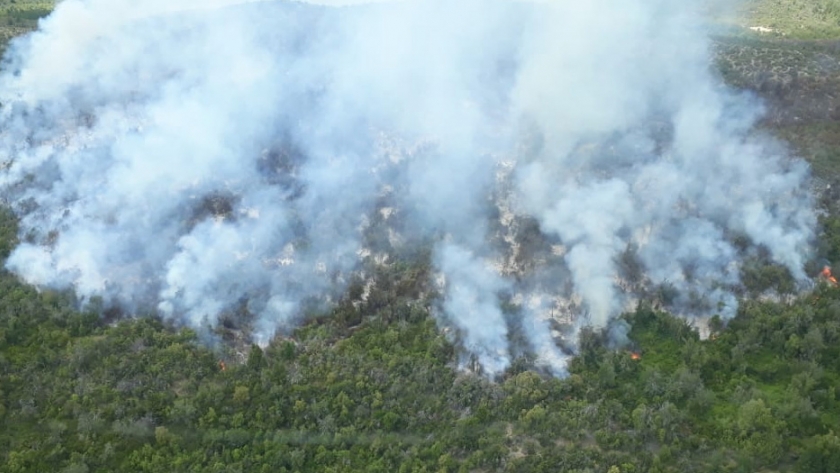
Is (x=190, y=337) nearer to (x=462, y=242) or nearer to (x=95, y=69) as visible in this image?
(x=462, y=242)

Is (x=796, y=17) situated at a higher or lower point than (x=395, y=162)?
higher

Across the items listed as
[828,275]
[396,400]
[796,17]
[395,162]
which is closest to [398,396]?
[396,400]

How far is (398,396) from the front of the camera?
3597 centimetres

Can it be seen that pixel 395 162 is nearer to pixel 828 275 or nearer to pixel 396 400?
pixel 396 400

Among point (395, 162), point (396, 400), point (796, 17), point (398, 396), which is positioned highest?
point (796, 17)

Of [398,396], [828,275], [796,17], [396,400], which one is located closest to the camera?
[396,400]

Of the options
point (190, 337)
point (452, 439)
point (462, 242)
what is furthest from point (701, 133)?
point (190, 337)

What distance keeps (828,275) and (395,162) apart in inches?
1058

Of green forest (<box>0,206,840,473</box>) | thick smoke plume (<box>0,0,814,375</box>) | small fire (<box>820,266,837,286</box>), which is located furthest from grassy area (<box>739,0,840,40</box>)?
green forest (<box>0,206,840,473</box>)

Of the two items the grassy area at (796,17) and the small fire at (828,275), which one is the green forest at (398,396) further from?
the grassy area at (796,17)

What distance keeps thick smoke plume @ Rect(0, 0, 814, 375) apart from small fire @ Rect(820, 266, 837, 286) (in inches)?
56.8

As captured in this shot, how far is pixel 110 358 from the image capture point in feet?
121

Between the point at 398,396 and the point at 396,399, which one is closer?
→ the point at 396,399

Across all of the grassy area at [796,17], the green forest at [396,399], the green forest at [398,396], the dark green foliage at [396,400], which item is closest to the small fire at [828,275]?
the green forest at [398,396]
